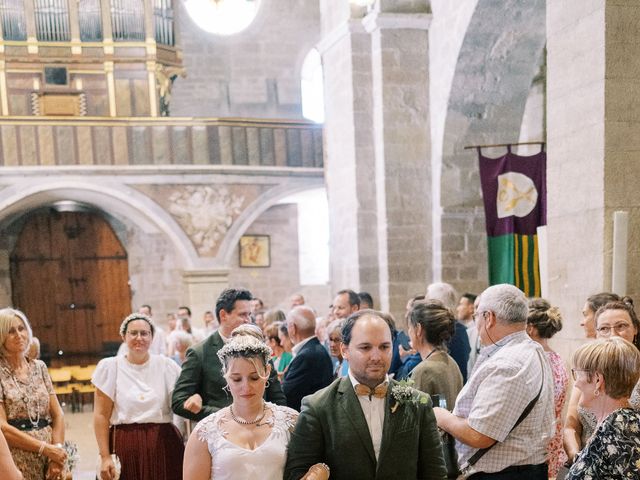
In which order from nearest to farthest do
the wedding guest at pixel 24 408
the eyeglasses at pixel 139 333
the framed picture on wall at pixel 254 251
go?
the wedding guest at pixel 24 408 < the eyeglasses at pixel 139 333 < the framed picture on wall at pixel 254 251

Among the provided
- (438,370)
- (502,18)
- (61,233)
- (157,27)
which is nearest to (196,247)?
(61,233)

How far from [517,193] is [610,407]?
520cm

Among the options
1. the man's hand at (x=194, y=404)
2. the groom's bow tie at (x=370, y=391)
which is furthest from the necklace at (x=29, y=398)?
the groom's bow tie at (x=370, y=391)

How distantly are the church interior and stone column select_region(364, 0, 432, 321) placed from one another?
1.0 inches

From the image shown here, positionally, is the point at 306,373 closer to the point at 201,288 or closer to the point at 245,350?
the point at 245,350

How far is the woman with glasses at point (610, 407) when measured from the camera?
6.94 ft

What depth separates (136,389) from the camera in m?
3.85

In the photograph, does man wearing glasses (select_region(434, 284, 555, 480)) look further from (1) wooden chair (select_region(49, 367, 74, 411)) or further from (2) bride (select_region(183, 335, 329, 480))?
(1) wooden chair (select_region(49, 367, 74, 411))

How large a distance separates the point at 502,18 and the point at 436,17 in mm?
1071

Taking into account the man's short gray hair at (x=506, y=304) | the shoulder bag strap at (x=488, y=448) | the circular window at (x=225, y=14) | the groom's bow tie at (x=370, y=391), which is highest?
the circular window at (x=225, y=14)

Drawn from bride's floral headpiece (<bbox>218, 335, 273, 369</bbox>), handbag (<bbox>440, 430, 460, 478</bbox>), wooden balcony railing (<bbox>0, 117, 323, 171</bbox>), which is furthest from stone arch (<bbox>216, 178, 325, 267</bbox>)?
bride's floral headpiece (<bbox>218, 335, 273, 369</bbox>)

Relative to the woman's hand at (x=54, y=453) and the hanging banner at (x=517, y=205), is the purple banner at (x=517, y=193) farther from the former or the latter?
the woman's hand at (x=54, y=453)

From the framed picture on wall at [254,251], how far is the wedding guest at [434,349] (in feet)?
39.4

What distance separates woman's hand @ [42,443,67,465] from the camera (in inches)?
144
